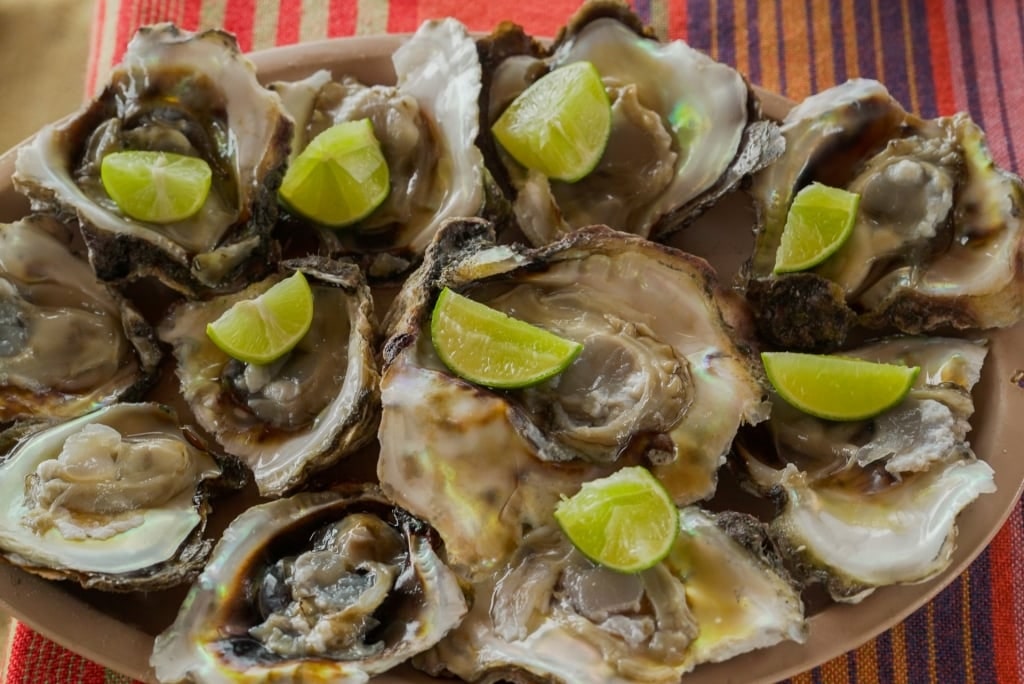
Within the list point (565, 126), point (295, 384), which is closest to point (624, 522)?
point (295, 384)

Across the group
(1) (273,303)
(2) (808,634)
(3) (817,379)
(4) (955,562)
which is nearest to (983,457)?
(4) (955,562)

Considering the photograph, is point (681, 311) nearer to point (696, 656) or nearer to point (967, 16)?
point (696, 656)

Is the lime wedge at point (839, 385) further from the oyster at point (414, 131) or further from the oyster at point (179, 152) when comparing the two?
the oyster at point (179, 152)

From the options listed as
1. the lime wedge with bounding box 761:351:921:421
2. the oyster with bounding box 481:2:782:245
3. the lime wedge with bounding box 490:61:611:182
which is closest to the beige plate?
the lime wedge with bounding box 761:351:921:421

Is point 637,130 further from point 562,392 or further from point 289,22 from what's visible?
point 289,22

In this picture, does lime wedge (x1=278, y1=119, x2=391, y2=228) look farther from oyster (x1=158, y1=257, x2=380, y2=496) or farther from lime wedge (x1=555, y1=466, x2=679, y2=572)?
lime wedge (x1=555, y1=466, x2=679, y2=572)
